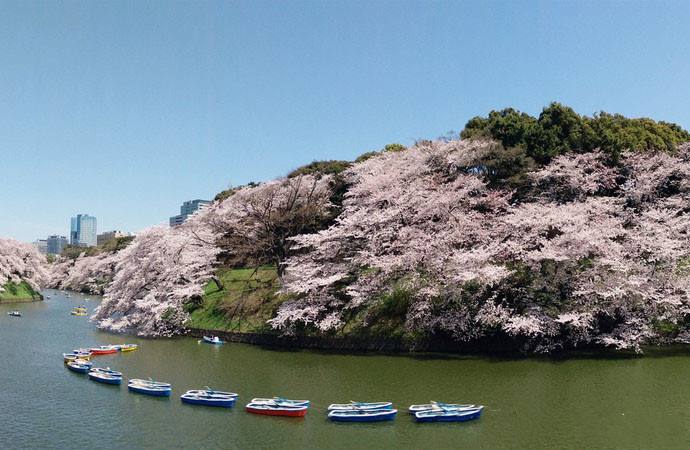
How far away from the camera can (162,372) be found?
24172mm

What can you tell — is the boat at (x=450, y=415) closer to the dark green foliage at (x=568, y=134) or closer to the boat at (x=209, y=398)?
the boat at (x=209, y=398)

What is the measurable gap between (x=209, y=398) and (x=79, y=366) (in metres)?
10.1

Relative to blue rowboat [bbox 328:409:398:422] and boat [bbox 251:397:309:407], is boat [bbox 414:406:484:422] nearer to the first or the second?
blue rowboat [bbox 328:409:398:422]

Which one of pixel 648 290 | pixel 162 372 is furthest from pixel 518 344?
pixel 162 372

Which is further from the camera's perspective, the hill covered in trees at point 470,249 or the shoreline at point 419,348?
the hill covered in trees at point 470,249

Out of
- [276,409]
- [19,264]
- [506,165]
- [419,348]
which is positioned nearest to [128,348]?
[276,409]

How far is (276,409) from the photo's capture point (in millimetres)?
17000

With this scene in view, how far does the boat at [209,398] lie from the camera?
59.1 feet

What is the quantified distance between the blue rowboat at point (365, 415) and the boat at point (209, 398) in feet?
13.7

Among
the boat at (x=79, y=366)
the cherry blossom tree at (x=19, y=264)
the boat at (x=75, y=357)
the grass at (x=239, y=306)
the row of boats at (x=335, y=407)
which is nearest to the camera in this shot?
the row of boats at (x=335, y=407)

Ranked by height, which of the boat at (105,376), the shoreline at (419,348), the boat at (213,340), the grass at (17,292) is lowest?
the boat at (105,376)

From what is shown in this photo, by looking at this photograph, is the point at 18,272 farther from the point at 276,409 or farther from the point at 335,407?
the point at 335,407

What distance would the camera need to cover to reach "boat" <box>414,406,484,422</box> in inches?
621

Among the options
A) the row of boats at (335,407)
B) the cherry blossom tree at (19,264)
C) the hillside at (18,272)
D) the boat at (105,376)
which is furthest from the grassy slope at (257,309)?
the cherry blossom tree at (19,264)
